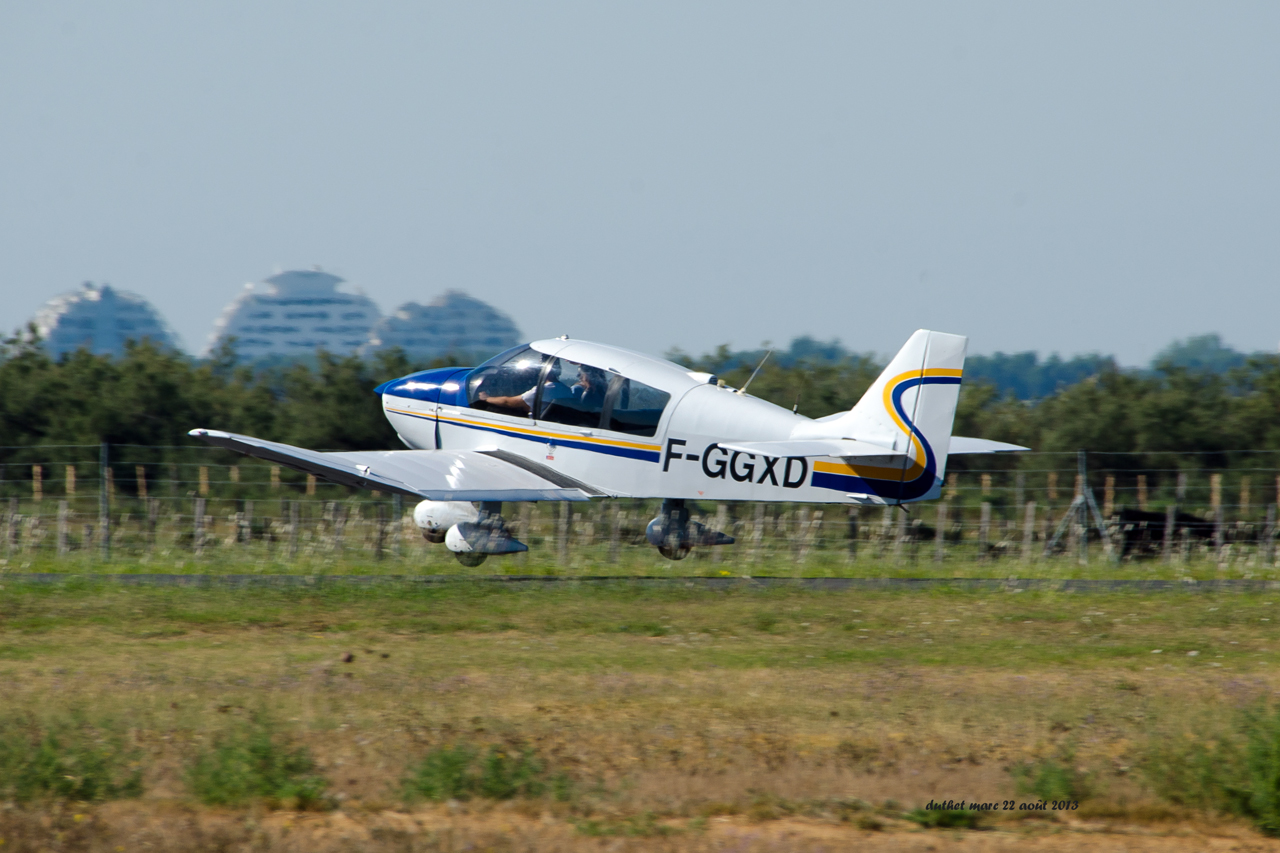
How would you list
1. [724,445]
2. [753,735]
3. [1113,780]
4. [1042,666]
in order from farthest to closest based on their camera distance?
[724,445], [1042,666], [753,735], [1113,780]

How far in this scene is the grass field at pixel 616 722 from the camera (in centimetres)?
639

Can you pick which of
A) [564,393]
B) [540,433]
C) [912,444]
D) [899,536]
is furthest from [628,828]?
[899,536]

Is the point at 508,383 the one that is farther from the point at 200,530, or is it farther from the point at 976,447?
the point at 976,447

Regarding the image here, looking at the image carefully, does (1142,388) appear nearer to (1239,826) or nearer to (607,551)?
(607,551)

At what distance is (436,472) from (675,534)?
3164 mm

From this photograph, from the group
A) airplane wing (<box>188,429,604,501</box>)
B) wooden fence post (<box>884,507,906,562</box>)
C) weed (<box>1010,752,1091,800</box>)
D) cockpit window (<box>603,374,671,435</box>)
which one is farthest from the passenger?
weed (<box>1010,752,1091,800</box>)

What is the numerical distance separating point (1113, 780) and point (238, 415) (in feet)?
87.3

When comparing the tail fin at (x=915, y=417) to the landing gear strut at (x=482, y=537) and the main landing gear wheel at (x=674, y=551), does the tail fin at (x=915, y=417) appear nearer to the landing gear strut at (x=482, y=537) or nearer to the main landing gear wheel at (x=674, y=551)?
the main landing gear wheel at (x=674, y=551)

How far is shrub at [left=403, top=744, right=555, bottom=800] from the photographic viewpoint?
261 inches

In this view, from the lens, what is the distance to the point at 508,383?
53.1 feet

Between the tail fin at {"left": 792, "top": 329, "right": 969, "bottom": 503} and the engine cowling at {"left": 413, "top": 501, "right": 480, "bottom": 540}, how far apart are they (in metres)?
4.86

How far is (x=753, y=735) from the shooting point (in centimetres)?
793

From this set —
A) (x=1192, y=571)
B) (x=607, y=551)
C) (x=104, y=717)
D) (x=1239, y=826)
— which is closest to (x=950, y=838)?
(x=1239, y=826)

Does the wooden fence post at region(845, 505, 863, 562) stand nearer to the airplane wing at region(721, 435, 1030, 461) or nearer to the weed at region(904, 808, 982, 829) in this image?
the airplane wing at region(721, 435, 1030, 461)
